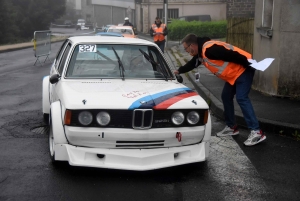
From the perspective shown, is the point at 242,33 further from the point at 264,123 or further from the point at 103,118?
the point at 103,118

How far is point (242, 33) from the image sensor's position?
13.1 m

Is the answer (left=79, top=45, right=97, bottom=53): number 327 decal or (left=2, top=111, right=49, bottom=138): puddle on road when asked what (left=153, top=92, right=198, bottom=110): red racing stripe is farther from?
(left=2, top=111, right=49, bottom=138): puddle on road

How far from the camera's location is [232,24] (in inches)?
548

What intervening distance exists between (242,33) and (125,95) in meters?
8.17

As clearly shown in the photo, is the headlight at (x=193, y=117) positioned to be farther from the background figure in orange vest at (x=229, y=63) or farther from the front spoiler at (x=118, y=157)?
the background figure in orange vest at (x=229, y=63)

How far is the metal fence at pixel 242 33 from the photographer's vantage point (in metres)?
12.4

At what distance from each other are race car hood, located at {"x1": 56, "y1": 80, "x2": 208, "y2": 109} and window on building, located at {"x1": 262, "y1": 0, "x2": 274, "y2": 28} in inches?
204

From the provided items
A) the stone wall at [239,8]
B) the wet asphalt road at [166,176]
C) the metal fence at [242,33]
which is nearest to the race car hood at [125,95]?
the wet asphalt road at [166,176]

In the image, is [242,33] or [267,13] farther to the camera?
[242,33]

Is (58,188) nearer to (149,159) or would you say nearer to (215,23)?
(149,159)

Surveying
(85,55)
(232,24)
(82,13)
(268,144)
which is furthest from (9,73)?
(82,13)

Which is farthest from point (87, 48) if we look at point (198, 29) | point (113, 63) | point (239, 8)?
point (239, 8)

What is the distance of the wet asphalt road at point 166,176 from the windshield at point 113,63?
1.19 m

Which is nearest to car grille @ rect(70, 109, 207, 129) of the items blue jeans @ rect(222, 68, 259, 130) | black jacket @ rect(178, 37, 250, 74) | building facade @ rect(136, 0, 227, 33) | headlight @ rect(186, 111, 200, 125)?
headlight @ rect(186, 111, 200, 125)
